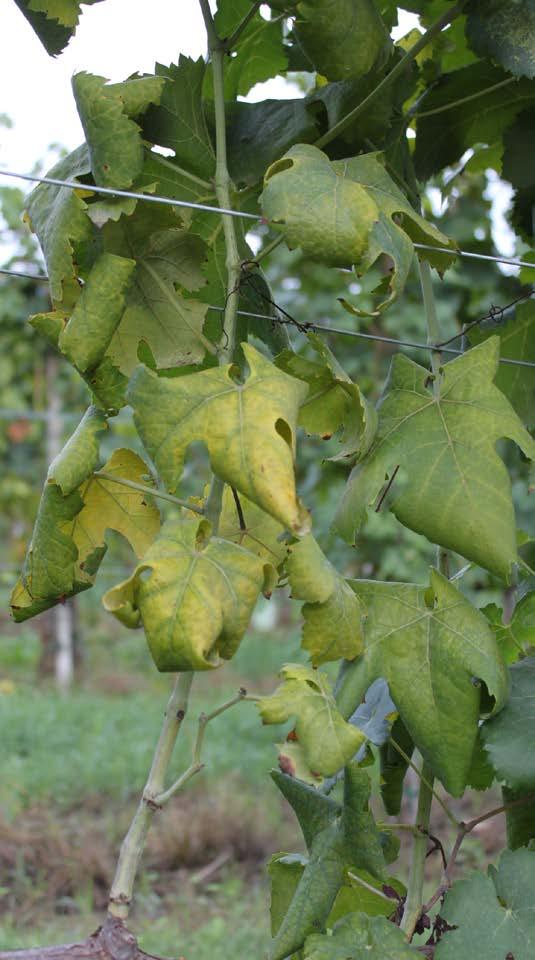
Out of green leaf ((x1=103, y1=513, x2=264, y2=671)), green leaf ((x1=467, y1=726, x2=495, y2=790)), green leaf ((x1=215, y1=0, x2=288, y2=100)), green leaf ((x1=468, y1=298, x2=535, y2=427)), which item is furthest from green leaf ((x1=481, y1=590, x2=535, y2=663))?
green leaf ((x1=215, y1=0, x2=288, y2=100))

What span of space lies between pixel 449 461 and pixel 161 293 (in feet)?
1.11

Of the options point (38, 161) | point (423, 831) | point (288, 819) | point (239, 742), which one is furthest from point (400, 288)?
point (38, 161)

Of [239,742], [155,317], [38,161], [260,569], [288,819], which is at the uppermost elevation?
[155,317]

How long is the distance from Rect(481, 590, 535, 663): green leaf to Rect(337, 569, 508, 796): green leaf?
0.56 ft

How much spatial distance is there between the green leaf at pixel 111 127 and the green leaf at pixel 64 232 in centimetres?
3

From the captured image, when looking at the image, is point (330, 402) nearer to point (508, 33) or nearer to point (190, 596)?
point (190, 596)

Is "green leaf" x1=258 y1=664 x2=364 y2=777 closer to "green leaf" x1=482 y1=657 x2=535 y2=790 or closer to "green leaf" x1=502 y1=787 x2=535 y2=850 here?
"green leaf" x1=482 y1=657 x2=535 y2=790

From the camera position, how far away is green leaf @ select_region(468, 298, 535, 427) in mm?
1514

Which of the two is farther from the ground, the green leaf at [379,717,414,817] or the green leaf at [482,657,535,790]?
the green leaf at [482,657,535,790]

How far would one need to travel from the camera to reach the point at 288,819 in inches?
175

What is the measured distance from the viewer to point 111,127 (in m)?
1.04

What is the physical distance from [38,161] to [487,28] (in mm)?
5636

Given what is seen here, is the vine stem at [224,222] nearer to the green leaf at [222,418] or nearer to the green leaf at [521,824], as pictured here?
the green leaf at [222,418]

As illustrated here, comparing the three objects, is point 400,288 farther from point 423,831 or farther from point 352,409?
point 423,831
